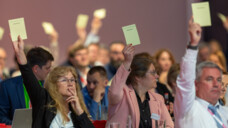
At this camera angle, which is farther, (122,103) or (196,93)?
(122,103)

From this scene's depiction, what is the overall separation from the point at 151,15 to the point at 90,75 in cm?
501

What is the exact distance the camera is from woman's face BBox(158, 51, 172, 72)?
7719 millimetres

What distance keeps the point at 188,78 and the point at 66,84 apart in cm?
128

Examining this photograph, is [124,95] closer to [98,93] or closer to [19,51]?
[19,51]

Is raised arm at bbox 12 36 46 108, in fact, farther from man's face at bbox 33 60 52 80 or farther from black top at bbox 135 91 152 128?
black top at bbox 135 91 152 128

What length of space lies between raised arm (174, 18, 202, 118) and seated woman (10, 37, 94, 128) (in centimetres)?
90

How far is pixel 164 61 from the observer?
25.5 feet

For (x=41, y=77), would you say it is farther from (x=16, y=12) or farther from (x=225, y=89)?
(x=16, y=12)

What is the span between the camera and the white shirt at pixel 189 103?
3516 millimetres

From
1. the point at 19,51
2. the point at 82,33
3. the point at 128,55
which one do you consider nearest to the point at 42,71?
the point at 19,51

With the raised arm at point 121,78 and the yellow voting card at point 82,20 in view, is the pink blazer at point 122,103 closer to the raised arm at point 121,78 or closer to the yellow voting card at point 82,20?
the raised arm at point 121,78

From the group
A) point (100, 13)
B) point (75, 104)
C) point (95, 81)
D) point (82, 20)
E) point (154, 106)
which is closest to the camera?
point (75, 104)

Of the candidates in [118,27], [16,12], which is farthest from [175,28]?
[16,12]

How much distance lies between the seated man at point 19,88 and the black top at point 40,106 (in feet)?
2.33
